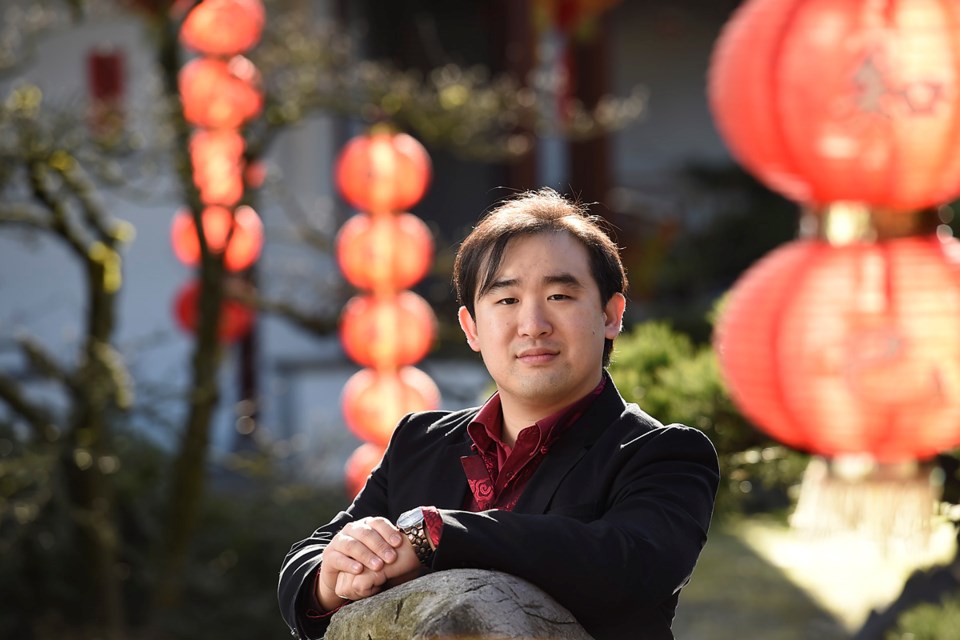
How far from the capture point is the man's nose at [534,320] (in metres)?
1.52

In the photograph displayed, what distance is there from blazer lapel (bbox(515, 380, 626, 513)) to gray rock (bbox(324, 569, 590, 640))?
0.49ft

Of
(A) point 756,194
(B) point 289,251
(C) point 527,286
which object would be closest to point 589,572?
(C) point 527,286

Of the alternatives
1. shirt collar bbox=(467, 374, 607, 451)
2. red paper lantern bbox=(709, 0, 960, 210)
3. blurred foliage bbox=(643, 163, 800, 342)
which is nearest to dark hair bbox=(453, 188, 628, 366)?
shirt collar bbox=(467, 374, 607, 451)

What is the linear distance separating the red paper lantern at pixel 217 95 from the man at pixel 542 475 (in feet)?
15.0

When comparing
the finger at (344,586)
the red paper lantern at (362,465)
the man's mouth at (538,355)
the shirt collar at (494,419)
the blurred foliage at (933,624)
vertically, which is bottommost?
the red paper lantern at (362,465)

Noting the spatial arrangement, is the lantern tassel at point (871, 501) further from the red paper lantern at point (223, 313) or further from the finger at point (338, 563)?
the red paper lantern at point (223, 313)

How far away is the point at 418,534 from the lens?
1.43m

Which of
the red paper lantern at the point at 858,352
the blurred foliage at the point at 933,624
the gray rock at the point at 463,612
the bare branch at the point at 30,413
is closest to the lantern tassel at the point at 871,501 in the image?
the red paper lantern at the point at 858,352

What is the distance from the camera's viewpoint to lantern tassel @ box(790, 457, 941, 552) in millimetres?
3057

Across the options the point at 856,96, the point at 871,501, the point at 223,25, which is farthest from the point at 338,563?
the point at 223,25

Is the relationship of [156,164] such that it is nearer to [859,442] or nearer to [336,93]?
[336,93]

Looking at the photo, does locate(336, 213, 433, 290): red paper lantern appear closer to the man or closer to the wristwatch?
the man

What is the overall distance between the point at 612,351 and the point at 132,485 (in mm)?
5248

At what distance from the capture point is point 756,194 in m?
9.73
